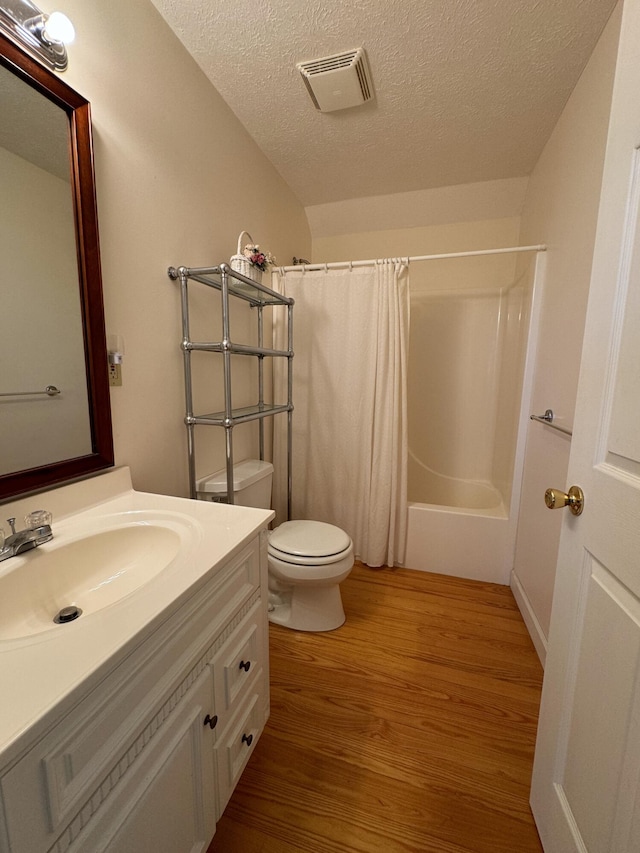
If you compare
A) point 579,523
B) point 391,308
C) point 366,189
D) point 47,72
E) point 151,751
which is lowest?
point 151,751

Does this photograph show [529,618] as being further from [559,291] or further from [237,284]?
[237,284]

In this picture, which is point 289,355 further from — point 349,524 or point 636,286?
point 636,286

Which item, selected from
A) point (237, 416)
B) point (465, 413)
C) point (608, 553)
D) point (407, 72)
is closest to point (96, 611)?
point (608, 553)

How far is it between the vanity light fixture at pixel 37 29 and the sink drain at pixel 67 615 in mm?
1267

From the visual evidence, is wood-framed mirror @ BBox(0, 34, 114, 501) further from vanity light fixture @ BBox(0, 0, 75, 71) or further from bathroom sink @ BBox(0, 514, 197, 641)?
bathroom sink @ BBox(0, 514, 197, 641)

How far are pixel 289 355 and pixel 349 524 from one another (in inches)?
42.5

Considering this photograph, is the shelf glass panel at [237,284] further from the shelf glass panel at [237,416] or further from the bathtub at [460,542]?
the bathtub at [460,542]

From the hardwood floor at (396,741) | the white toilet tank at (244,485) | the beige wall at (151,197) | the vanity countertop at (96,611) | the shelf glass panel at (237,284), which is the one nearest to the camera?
the vanity countertop at (96,611)

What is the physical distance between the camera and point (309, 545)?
1.54 metres

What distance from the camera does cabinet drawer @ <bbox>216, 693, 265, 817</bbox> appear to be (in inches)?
32.6

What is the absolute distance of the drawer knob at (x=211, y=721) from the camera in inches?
29.6

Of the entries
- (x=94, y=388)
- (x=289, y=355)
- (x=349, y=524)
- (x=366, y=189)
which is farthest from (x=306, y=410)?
(x=366, y=189)

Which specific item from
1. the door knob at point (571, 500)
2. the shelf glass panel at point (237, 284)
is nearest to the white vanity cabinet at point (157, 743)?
the door knob at point (571, 500)

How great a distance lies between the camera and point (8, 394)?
82cm
